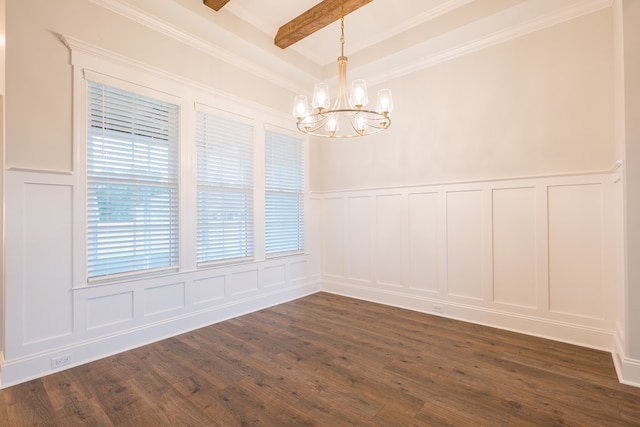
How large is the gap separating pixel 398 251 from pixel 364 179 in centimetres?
122

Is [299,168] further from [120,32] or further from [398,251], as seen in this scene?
[120,32]

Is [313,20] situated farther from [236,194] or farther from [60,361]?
[60,361]

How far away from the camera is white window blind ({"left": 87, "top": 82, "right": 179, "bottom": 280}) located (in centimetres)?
287

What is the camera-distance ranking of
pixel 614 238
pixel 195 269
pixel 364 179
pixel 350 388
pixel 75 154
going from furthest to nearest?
pixel 364 179, pixel 195 269, pixel 614 238, pixel 75 154, pixel 350 388

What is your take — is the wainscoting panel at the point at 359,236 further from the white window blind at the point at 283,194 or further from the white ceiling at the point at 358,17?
the white ceiling at the point at 358,17

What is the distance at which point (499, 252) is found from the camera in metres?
3.55

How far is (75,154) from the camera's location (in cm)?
272

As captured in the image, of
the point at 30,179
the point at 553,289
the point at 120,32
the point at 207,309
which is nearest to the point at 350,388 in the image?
the point at 207,309

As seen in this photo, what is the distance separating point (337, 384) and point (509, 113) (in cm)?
337

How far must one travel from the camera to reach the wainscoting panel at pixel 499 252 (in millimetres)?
3041

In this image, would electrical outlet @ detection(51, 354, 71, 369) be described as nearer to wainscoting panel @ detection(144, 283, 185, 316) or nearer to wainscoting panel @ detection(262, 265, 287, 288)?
wainscoting panel @ detection(144, 283, 185, 316)

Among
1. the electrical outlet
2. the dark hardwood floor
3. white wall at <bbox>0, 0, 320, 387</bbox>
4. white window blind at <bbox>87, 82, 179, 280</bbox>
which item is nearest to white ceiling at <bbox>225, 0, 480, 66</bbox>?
white wall at <bbox>0, 0, 320, 387</bbox>

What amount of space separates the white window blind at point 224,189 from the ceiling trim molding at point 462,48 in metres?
2.05

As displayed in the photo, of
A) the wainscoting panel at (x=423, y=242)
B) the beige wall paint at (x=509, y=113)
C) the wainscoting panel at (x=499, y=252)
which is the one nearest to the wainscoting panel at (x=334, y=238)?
the wainscoting panel at (x=499, y=252)
